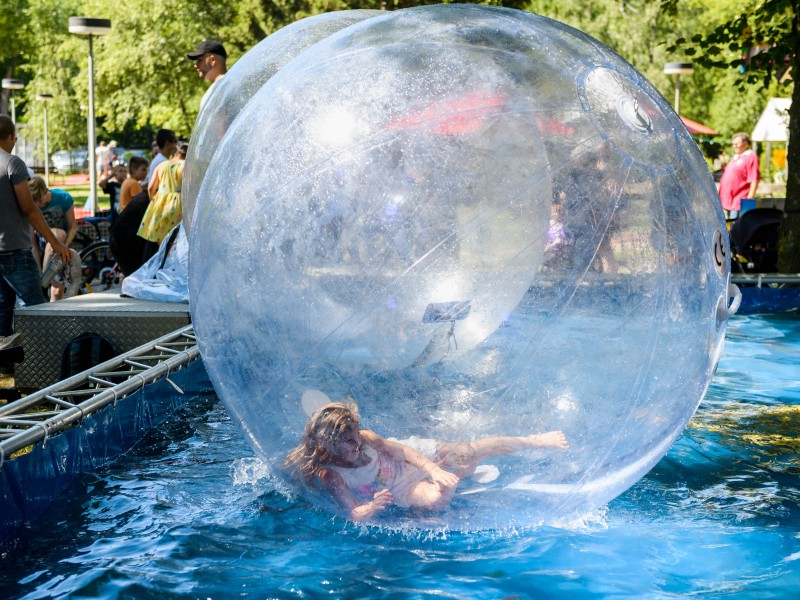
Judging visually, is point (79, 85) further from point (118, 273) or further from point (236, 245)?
point (236, 245)

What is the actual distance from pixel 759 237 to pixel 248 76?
8.06 metres

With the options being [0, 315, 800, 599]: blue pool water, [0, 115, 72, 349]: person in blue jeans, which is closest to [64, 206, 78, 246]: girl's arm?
[0, 115, 72, 349]: person in blue jeans

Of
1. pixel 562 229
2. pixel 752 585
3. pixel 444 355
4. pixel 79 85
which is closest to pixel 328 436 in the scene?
pixel 444 355

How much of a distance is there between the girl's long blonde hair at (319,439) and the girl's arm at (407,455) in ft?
0.25

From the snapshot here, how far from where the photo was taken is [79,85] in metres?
33.2

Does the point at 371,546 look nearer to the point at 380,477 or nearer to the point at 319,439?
the point at 380,477

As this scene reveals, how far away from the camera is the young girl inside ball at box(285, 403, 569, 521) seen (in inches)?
138

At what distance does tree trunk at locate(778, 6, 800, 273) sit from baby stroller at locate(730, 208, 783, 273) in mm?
708

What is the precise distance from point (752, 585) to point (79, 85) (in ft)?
107

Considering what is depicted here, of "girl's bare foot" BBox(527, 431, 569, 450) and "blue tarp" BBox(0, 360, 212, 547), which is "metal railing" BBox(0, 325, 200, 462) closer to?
"blue tarp" BBox(0, 360, 212, 547)

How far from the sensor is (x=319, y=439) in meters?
3.62

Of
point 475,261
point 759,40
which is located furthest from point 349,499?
point 759,40

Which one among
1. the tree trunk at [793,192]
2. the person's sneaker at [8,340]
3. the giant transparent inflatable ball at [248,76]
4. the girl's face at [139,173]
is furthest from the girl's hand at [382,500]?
the tree trunk at [793,192]

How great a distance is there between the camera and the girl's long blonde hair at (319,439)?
138 inches
